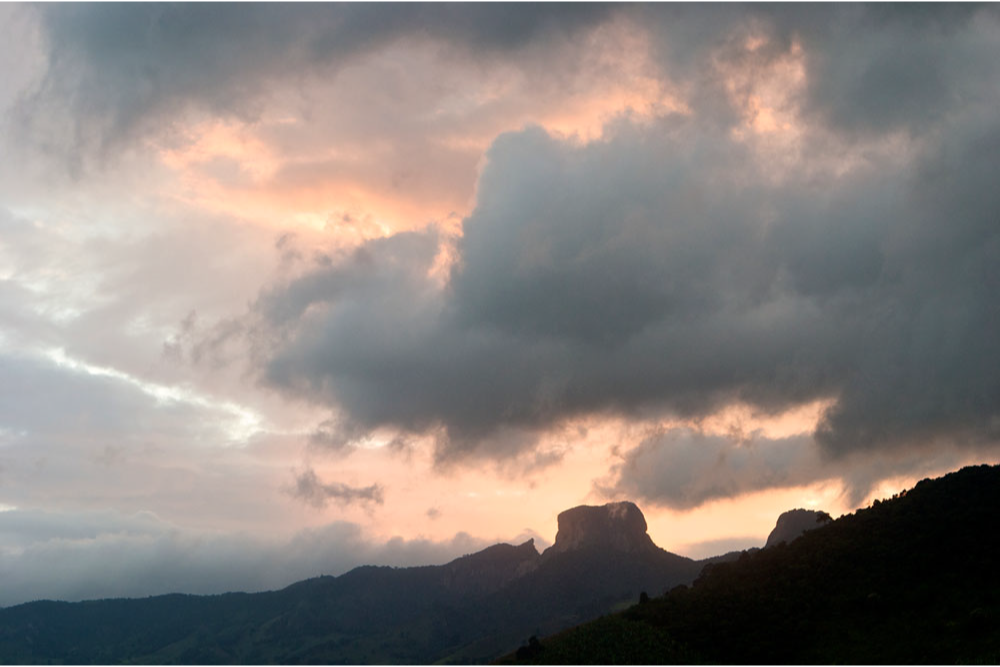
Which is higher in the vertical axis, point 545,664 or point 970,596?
point 970,596

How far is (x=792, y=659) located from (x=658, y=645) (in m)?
28.6

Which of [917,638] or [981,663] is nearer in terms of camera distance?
[981,663]

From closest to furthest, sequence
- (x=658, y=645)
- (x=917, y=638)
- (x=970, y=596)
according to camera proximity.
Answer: (x=917, y=638), (x=970, y=596), (x=658, y=645)

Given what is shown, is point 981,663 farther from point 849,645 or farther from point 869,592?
point 869,592

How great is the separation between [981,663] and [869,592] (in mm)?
48816

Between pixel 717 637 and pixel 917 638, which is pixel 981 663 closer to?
pixel 917 638

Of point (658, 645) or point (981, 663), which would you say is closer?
point (981, 663)

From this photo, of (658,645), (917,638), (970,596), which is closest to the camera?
(917,638)

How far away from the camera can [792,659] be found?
7175 inches

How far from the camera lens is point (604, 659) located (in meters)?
193

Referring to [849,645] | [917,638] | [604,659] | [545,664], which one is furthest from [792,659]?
[545,664]

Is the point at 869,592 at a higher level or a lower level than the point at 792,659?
higher

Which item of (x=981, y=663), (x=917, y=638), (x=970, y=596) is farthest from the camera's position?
(x=970, y=596)

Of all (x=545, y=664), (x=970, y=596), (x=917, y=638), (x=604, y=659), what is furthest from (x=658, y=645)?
(x=970, y=596)
